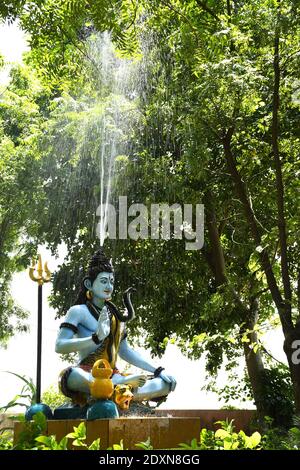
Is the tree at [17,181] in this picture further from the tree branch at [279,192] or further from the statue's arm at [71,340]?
the statue's arm at [71,340]

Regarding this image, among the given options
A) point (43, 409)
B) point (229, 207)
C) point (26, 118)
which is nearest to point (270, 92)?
point (229, 207)

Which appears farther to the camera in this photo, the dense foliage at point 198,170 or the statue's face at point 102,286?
the dense foliage at point 198,170

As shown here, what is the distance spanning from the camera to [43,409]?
24.8 feet

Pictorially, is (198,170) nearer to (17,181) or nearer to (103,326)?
(103,326)

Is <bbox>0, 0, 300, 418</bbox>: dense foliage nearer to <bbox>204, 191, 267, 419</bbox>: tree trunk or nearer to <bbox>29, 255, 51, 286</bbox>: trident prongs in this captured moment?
<bbox>204, 191, 267, 419</bbox>: tree trunk

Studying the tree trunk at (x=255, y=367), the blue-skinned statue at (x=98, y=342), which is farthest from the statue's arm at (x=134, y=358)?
the tree trunk at (x=255, y=367)

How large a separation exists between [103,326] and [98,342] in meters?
0.18

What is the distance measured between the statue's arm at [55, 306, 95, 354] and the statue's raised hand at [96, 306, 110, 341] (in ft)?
0.38

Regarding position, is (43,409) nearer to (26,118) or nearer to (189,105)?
(189,105)

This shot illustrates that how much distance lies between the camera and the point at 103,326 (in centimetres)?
819

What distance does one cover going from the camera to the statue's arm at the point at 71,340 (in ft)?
27.0

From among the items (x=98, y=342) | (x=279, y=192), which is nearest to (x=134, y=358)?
(x=98, y=342)

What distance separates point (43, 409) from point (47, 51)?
3.60 meters

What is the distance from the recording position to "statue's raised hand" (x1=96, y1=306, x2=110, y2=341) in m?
8.15
